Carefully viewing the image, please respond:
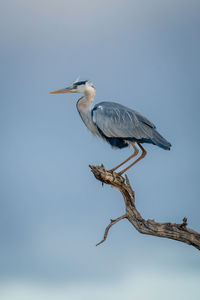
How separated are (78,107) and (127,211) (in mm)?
5109

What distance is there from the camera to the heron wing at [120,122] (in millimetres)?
→ 14867

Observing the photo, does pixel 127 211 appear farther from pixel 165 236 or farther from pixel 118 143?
pixel 118 143

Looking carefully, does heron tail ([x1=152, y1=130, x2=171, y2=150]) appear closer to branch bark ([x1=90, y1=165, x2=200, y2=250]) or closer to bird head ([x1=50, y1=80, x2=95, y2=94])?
branch bark ([x1=90, y1=165, x2=200, y2=250])

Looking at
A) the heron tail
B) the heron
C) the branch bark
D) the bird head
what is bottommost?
the branch bark

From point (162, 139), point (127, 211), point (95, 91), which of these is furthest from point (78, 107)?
point (127, 211)

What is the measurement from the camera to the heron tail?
45.9ft

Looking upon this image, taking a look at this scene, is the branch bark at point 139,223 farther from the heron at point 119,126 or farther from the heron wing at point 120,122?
the heron wing at point 120,122

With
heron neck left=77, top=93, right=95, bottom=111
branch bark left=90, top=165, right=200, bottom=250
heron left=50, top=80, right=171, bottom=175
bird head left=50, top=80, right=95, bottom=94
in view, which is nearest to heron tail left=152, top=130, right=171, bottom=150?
heron left=50, top=80, right=171, bottom=175

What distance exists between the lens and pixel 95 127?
1584 cm

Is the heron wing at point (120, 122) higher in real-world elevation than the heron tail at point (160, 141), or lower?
higher

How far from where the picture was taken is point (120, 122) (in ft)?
49.9

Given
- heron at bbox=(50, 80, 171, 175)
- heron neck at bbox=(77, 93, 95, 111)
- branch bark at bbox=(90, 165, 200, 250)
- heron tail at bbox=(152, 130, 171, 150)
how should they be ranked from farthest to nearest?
heron neck at bbox=(77, 93, 95, 111)
heron at bbox=(50, 80, 171, 175)
heron tail at bbox=(152, 130, 171, 150)
branch bark at bbox=(90, 165, 200, 250)

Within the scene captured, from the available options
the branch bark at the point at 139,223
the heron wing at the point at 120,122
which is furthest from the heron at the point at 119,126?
the branch bark at the point at 139,223

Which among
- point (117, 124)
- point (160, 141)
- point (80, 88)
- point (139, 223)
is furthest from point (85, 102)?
point (139, 223)
